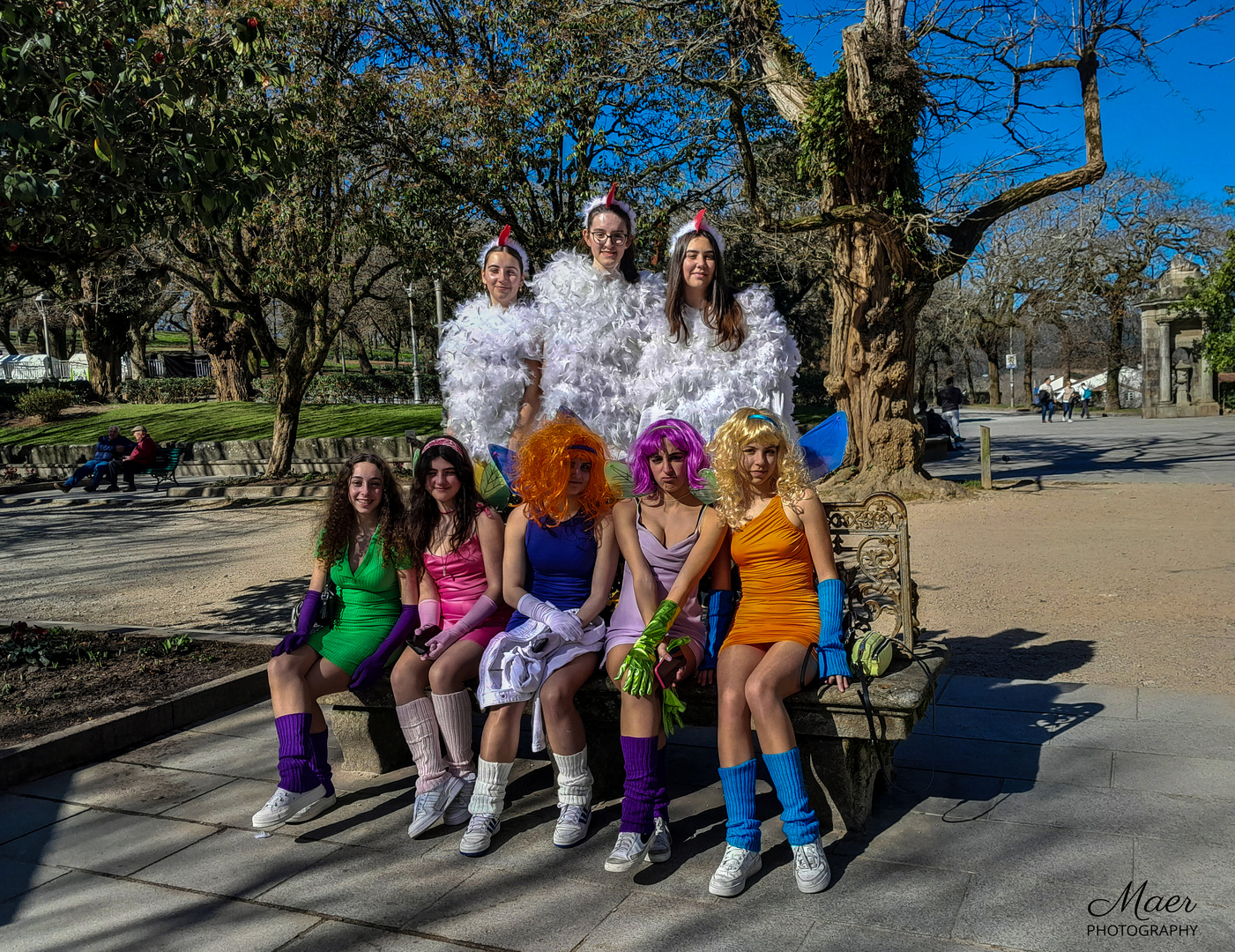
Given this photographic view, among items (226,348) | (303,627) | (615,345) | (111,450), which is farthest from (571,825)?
(226,348)

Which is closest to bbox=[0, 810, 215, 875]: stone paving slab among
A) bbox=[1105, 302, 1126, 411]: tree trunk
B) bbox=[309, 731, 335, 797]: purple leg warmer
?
bbox=[309, 731, 335, 797]: purple leg warmer

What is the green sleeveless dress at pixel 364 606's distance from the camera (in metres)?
3.98

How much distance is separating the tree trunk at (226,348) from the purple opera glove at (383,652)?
27.7 meters

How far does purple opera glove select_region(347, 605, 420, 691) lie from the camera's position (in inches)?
152

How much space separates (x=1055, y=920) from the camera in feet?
9.01

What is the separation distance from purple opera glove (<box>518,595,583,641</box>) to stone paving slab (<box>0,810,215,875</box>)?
4.86 feet

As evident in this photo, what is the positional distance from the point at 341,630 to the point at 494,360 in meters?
1.37

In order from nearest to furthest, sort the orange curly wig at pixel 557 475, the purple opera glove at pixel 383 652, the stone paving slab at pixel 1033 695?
the orange curly wig at pixel 557 475
the purple opera glove at pixel 383 652
the stone paving slab at pixel 1033 695

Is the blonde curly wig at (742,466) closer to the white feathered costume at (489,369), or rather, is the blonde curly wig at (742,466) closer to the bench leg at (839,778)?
the bench leg at (839,778)

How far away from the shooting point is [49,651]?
5660mm

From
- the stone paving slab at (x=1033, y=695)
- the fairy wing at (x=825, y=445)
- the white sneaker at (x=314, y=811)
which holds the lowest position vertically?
the stone paving slab at (x=1033, y=695)

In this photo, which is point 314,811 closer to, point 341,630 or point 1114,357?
point 341,630

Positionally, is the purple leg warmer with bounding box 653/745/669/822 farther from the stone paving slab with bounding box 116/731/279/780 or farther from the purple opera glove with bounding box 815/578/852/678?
the stone paving slab with bounding box 116/731/279/780

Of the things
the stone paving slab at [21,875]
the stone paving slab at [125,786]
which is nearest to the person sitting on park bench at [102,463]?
the stone paving slab at [125,786]
